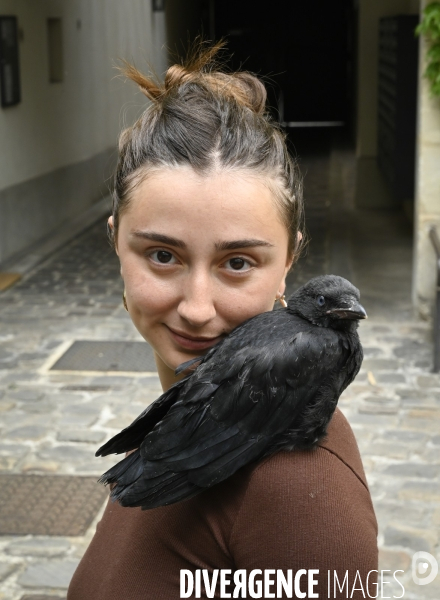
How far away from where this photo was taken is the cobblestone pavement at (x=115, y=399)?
452 centimetres

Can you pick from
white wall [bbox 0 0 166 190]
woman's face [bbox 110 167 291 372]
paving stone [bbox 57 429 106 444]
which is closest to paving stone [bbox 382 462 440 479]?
paving stone [bbox 57 429 106 444]

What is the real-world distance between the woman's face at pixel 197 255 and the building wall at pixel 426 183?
6.70m

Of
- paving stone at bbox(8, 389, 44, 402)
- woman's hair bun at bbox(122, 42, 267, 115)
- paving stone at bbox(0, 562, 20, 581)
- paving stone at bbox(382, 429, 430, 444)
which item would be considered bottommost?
paving stone at bbox(8, 389, 44, 402)

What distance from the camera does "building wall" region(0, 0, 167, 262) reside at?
38.4 ft

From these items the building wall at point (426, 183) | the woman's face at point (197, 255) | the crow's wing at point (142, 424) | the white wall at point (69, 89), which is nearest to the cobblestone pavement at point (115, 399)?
the building wall at point (426, 183)

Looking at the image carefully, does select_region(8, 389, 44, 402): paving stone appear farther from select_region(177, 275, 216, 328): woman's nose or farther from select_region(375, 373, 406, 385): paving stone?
select_region(177, 275, 216, 328): woman's nose

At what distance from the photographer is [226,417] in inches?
58.3

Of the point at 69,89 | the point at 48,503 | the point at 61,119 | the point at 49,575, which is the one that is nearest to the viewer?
the point at 49,575

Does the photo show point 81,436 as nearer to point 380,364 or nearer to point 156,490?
point 380,364

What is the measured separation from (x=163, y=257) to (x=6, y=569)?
3.29 m

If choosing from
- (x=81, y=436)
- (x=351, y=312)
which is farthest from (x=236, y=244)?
(x=81, y=436)

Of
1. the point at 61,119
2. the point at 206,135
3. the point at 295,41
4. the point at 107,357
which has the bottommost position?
the point at 107,357

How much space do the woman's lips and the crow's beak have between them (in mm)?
230

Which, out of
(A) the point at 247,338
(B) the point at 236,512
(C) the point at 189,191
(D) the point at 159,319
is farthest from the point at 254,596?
(C) the point at 189,191
